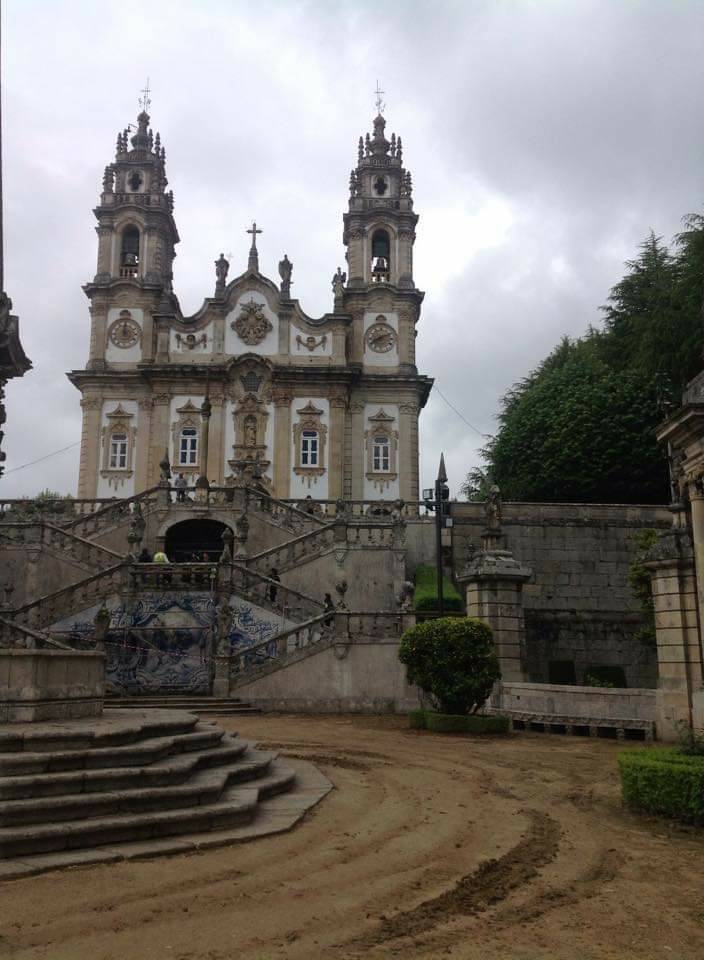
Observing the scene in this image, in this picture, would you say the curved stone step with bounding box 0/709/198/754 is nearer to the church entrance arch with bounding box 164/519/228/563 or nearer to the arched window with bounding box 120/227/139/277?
the church entrance arch with bounding box 164/519/228/563

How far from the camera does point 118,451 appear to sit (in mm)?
40031

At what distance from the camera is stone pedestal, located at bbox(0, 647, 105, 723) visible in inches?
343

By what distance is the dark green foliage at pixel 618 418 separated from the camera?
32.2 m

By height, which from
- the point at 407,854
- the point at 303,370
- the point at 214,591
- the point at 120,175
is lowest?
the point at 407,854

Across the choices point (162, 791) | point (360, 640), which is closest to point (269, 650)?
point (360, 640)

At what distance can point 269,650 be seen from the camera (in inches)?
797

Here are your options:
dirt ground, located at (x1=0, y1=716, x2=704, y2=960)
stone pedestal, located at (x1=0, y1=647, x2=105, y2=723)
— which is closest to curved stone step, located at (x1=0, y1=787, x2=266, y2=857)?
dirt ground, located at (x1=0, y1=716, x2=704, y2=960)

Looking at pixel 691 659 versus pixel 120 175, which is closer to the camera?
pixel 691 659

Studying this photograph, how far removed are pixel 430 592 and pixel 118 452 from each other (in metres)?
20.4

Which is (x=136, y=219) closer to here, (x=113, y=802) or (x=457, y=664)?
(x=457, y=664)

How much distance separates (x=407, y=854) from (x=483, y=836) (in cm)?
98

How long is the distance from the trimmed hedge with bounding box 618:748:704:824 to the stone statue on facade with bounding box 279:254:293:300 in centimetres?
3581

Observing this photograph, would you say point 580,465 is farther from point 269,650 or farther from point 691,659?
point 691,659

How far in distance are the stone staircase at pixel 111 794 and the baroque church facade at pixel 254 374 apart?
96.7 feet
